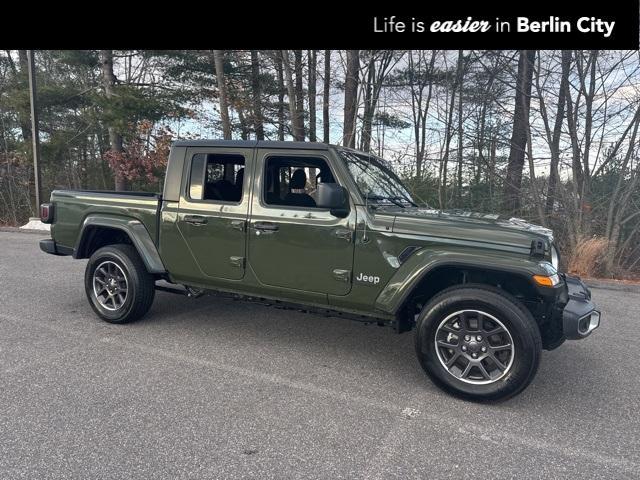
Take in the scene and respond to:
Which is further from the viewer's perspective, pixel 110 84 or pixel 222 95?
pixel 110 84

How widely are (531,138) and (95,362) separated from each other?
9.08 meters

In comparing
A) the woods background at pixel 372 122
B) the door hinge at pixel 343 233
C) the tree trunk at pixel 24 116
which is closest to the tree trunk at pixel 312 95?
the woods background at pixel 372 122

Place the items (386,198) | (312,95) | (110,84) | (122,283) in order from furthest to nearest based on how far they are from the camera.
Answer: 1. (110,84)
2. (312,95)
3. (122,283)
4. (386,198)

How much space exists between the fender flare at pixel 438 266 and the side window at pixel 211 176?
1.79 metres

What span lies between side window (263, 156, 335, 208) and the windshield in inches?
9.1

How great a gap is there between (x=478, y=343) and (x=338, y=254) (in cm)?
124

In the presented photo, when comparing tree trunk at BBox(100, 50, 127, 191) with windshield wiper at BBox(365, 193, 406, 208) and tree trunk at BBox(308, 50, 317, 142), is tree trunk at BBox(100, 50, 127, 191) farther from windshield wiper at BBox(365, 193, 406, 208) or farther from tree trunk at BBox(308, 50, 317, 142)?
windshield wiper at BBox(365, 193, 406, 208)

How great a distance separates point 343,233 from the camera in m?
3.51

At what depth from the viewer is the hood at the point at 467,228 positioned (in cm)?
309

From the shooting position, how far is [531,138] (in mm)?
9234

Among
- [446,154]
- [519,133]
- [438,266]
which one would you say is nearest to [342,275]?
[438,266]

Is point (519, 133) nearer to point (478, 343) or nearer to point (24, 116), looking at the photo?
point (478, 343)

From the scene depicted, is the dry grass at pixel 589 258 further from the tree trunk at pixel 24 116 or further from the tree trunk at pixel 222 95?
the tree trunk at pixel 24 116
